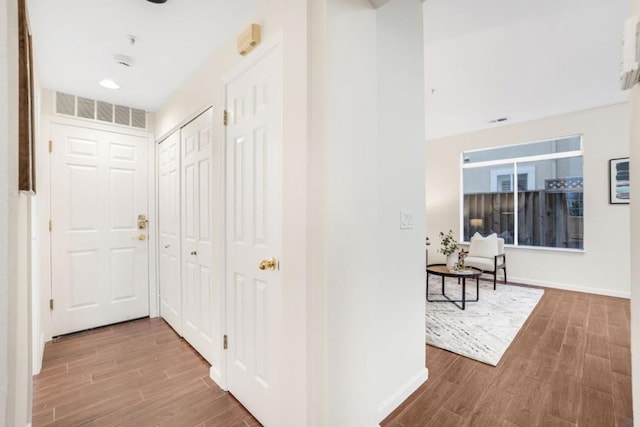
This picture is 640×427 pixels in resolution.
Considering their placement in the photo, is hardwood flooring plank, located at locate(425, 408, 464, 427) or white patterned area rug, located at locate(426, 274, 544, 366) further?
white patterned area rug, located at locate(426, 274, 544, 366)

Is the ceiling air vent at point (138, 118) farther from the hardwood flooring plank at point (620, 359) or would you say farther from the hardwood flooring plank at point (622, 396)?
the hardwood flooring plank at point (620, 359)

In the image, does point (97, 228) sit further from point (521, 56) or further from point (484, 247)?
point (484, 247)

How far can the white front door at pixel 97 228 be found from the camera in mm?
2850

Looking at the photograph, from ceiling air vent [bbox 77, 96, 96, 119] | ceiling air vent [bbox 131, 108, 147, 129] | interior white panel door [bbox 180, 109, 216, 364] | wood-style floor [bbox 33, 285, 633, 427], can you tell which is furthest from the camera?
ceiling air vent [bbox 131, 108, 147, 129]

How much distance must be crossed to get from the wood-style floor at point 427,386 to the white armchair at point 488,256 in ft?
5.08

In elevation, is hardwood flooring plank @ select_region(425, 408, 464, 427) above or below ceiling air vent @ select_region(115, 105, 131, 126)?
below

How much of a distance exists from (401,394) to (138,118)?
12.5 ft

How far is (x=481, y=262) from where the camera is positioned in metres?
4.46

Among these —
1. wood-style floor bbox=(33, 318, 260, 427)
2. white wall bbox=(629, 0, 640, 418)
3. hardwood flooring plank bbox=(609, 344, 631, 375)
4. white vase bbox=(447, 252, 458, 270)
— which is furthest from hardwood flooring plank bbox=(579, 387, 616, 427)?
wood-style floor bbox=(33, 318, 260, 427)

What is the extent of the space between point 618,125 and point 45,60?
6.75 meters

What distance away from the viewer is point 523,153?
496cm

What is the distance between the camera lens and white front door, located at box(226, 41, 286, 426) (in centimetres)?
153

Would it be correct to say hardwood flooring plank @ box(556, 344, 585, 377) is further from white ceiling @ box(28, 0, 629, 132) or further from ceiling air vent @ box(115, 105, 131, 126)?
ceiling air vent @ box(115, 105, 131, 126)

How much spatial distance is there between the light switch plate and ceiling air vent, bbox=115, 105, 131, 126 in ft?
10.7
